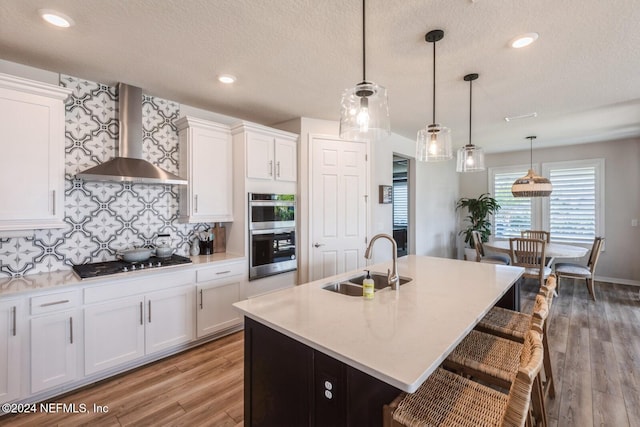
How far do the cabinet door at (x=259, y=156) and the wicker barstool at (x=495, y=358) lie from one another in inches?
101

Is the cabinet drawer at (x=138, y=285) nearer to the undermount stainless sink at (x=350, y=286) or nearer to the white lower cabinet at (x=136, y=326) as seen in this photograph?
the white lower cabinet at (x=136, y=326)

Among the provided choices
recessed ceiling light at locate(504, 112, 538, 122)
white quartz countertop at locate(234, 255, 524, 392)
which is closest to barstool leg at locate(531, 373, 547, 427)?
white quartz countertop at locate(234, 255, 524, 392)

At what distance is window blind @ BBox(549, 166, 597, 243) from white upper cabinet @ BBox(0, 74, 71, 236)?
7.36m

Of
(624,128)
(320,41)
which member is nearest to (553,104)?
(624,128)

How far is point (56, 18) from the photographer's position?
180 cm

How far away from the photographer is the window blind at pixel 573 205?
17.6 ft

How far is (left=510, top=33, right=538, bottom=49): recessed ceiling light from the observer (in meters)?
2.00

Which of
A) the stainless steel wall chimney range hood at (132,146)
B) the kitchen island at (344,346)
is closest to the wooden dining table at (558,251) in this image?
the kitchen island at (344,346)

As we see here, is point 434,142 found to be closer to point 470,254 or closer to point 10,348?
point 10,348

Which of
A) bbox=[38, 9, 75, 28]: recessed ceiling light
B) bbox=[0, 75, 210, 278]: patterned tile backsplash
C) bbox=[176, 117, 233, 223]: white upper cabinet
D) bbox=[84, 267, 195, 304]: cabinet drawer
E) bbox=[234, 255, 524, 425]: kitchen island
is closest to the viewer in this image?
bbox=[234, 255, 524, 425]: kitchen island

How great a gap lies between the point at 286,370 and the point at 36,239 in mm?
2482

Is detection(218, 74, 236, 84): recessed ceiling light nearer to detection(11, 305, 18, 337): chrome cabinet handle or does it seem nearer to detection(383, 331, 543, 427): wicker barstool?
detection(11, 305, 18, 337): chrome cabinet handle

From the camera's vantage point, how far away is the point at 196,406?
2082 mm

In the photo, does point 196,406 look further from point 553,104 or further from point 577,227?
point 577,227
